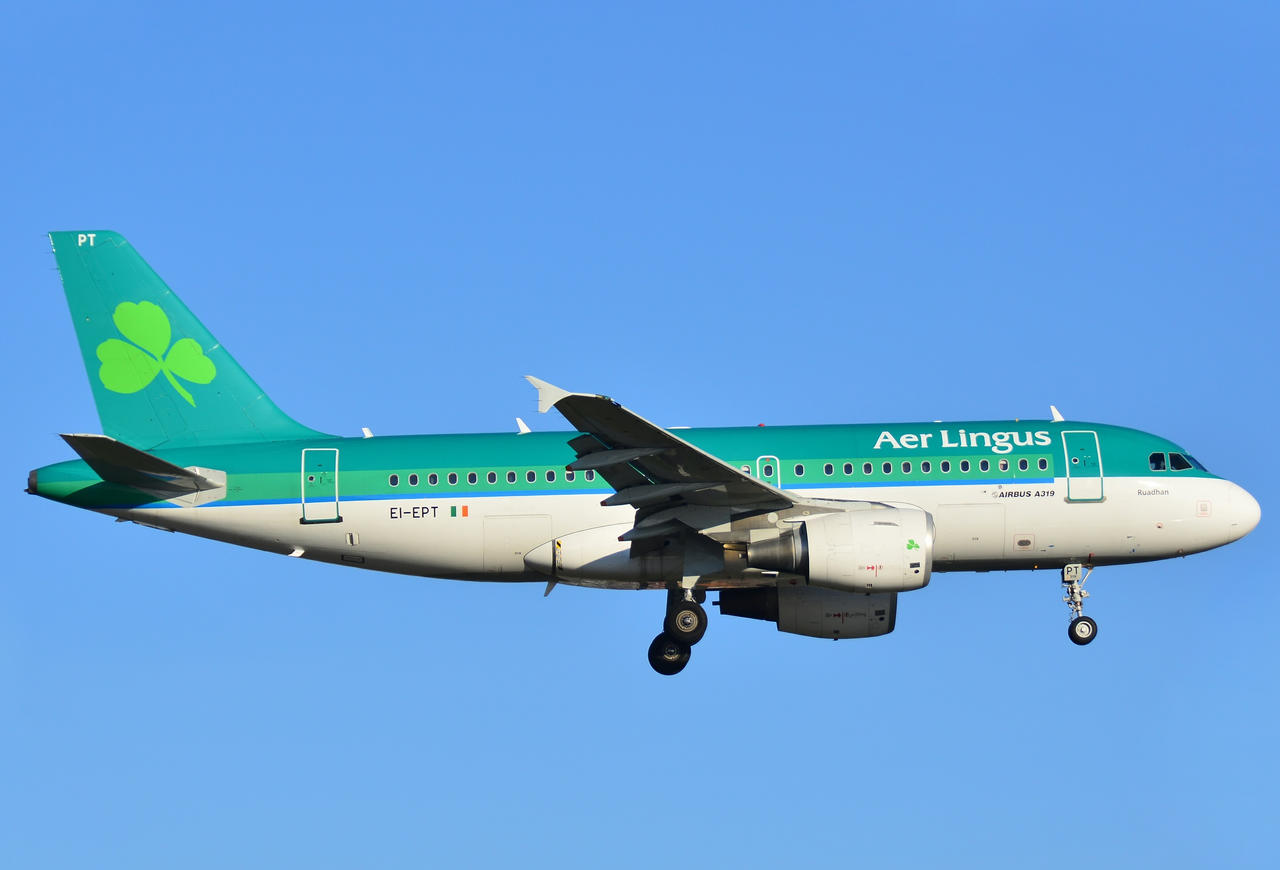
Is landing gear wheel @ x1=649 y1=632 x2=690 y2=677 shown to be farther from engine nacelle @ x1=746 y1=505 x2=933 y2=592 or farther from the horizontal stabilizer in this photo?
the horizontal stabilizer

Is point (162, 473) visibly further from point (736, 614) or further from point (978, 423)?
point (978, 423)

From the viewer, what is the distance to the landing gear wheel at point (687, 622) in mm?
34750

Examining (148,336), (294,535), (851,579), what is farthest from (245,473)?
(851,579)

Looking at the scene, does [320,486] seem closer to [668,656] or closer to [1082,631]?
[668,656]

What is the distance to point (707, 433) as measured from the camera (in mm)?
35375

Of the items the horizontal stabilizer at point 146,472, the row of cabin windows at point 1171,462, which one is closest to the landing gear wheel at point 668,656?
the horizontal stabilizer at point 146,472

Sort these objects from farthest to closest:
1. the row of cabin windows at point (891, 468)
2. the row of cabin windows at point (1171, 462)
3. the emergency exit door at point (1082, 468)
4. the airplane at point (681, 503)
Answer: the row of cabin windows at point (1171, 462) → the emergency exit door at point (1082, 468) → the row of cabin windows at point (891, 468) → the airplane at point (681, 503)

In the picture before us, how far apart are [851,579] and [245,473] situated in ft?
43.5

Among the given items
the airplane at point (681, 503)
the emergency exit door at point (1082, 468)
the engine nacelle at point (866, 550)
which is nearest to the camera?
the engine nacelle at point (866, 550)

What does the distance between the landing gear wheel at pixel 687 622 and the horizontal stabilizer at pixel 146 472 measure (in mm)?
10157

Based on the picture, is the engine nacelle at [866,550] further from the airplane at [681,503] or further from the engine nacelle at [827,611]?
the engine nacelle at [827,611]

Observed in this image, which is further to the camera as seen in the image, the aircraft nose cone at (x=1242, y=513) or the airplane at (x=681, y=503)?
the aircraft nose cone at (x=1242, y=513)

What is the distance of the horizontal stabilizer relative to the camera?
32.6 meters

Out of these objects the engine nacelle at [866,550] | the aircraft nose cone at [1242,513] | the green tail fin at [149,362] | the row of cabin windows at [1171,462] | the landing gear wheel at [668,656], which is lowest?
the landing gear wheel at [668,656]
